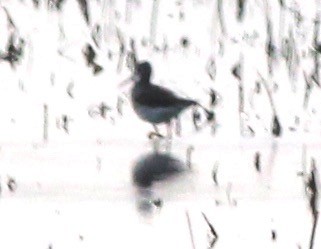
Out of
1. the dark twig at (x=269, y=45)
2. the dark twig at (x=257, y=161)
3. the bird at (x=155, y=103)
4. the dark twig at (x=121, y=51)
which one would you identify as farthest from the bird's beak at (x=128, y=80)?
the dark twig at (x=257, y=161)

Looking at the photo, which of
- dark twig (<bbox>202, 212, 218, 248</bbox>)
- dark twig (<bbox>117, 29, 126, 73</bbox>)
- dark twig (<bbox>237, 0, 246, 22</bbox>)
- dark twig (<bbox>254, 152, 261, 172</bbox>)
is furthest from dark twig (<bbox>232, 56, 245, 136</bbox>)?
dark twig (<bbox>202, 212, 218, 248</bbox>)

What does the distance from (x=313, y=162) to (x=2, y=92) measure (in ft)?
7.67

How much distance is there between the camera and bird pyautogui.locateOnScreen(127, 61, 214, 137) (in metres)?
9.48

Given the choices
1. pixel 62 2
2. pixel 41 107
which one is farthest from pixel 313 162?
pixel 62 2

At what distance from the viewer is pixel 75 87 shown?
10.1 m

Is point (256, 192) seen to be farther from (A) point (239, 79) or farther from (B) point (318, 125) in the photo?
(A) point (239, 79)

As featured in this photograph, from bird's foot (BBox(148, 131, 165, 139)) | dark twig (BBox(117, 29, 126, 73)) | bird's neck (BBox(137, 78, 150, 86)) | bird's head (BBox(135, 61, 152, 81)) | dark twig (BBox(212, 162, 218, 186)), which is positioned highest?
dark twig (BBox(117, 29, 126, 73))

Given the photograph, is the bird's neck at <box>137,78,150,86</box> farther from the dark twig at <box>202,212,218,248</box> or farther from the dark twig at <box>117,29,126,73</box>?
the dark twig at <box>202,212,218,248</box>

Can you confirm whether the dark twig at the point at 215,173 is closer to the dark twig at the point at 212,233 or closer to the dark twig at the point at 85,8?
the dark twig at the point at 212,233

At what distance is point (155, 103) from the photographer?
980cm

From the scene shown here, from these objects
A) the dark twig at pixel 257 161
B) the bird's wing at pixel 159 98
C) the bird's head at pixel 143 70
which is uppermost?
the bird's head at pixel 143 70

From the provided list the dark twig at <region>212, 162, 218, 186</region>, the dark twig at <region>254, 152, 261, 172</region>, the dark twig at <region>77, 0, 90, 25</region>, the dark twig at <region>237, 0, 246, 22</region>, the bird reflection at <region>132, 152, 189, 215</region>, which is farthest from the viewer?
the dark twig at <region>237, 0, 246, 22</region>

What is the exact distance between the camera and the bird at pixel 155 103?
9484mm

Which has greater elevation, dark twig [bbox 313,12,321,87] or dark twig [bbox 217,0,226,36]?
dark twig [bbox 217,0,226,36]
